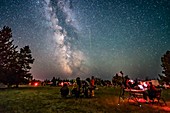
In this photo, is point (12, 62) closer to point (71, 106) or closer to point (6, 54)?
point (6, 54)

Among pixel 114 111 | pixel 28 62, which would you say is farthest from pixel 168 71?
pixel 114 111

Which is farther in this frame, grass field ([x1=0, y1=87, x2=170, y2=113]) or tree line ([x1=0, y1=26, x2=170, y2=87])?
tree line ([x1=0, y1=26, x2=170, y2=87])

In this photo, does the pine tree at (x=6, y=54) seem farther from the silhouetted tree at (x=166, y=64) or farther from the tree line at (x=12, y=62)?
the silhouetted tree at (x=166, y=64)

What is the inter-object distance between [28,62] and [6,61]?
829cm

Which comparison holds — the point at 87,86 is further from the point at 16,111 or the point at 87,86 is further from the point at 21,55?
the point at 21,55

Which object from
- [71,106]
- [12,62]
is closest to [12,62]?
[12,62]

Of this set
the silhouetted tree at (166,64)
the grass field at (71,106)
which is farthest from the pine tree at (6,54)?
the silhouetted tree at (166,64)

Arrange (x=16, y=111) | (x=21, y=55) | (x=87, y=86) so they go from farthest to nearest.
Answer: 1. (x=21, y=55)
2. (x=87, y=86)
3. (x=16, y=111)

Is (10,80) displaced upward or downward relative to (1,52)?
downward

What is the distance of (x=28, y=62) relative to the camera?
211 ft

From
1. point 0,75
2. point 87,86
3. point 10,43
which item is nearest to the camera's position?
point 87,86

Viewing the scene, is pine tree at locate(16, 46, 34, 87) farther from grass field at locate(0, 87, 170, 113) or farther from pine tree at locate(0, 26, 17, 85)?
grass field at locate(0, 87, 170, 113)

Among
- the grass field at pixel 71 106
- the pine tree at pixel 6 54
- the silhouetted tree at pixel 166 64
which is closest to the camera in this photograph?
the grass field at pixel 71 106

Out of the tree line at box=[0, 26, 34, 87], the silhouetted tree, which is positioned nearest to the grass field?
the tree line at box=[0, 26, 34, 87]
